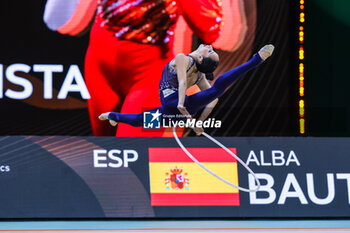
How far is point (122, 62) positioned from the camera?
32.7 feet

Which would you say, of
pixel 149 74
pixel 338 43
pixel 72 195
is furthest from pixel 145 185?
pixel 338 43

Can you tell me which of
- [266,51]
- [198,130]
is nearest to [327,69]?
[266,51]

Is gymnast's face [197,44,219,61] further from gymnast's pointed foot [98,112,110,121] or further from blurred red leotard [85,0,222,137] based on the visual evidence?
gymnast's pointed foot [98,112,110,121]

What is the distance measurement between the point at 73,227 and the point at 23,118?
90.0 inches

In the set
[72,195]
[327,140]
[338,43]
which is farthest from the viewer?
[338,43]

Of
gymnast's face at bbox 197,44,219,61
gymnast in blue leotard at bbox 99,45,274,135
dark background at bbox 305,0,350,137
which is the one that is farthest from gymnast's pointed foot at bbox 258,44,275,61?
gymnast's face at bbox 197,44,219,61

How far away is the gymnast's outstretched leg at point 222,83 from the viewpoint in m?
9.30

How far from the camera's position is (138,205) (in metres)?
9.05

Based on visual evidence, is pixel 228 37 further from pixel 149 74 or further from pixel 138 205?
pixel 138 205

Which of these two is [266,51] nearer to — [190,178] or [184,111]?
[184,111]

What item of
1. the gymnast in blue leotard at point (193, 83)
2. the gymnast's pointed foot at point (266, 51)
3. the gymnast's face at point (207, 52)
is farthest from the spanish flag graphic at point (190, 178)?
the gymnast's pointed foot at point (266, 51)

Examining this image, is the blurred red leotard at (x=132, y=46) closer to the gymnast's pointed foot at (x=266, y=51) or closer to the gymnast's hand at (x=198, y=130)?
the gymnast's pointed foot at (x=266, y=51)

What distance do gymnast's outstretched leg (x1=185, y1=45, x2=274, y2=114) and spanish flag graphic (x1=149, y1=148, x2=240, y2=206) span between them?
0.71 metres

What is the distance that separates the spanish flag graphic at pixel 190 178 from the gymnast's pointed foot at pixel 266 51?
181 centimetres
